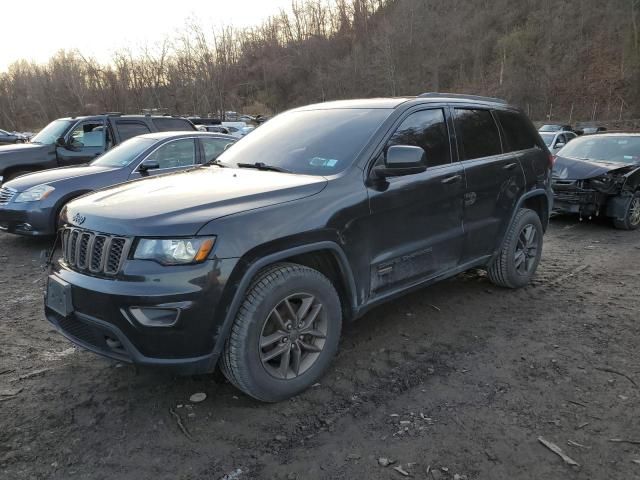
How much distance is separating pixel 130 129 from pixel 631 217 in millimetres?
9008

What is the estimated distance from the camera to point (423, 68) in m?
56.9

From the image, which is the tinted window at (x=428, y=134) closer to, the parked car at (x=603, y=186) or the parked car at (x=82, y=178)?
the parked car at (x=82, y=178)

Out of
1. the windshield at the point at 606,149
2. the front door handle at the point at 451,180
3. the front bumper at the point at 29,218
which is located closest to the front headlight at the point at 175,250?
the front door handle at the point at 451,180

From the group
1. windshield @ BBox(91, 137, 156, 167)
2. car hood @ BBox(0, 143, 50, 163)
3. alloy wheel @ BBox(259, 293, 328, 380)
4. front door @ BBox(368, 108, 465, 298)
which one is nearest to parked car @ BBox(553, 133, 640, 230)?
front door @ BBox(368, 108, 465, 298)

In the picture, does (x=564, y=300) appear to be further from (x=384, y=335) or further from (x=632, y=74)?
(x=632, y=74)

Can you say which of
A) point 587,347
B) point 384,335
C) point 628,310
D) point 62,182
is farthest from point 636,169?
point 62,182

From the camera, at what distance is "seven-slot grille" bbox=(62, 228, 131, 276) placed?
2.61 meters

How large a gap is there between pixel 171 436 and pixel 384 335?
1.85 meters

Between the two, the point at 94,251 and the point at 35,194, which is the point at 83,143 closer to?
the point at 35,194

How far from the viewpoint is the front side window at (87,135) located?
921 centimetres

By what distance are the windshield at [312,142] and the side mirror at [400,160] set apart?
24 cm

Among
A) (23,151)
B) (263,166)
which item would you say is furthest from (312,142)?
(23,151)

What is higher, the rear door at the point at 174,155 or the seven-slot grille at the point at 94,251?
the rear door at the point at 174,155

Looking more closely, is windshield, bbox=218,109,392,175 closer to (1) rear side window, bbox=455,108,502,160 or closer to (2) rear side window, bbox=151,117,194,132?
(1) rear side window, bbox=455,108,502,160
